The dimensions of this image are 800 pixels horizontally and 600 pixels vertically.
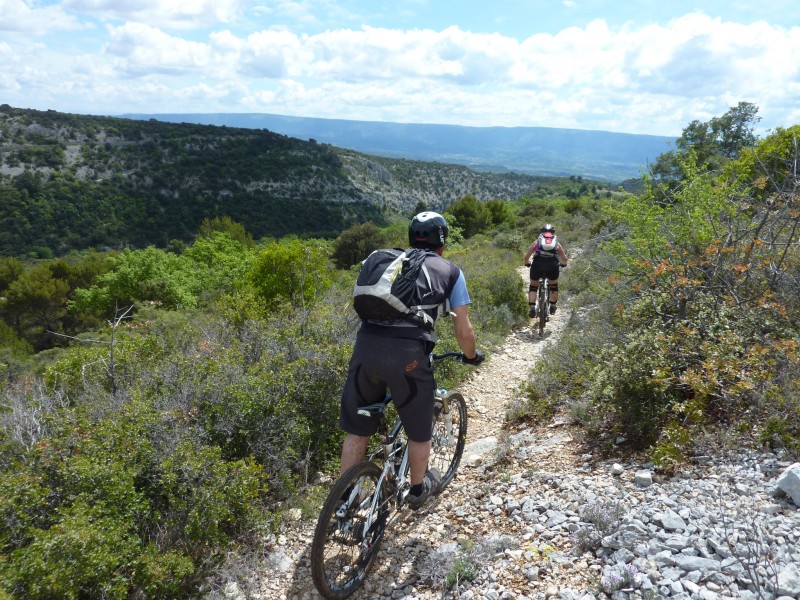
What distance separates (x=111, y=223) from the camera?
66875mm

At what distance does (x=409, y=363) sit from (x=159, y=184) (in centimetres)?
8405

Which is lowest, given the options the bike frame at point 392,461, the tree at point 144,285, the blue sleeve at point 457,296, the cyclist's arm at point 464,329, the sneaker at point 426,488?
the tree at point 144,285

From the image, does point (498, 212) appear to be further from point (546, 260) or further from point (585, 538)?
point (585, 538)

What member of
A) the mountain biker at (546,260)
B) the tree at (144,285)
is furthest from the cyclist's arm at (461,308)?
the tree at (144,285)

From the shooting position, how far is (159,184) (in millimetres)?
74875

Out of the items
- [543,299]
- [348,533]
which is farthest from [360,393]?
[543,299]

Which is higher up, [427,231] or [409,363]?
[427,231]

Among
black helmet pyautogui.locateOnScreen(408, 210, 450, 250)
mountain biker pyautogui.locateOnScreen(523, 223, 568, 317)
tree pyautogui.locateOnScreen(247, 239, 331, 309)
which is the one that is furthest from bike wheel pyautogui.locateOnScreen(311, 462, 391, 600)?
tree pyautogui.locateOnScreen(247, 239, 331, 309)

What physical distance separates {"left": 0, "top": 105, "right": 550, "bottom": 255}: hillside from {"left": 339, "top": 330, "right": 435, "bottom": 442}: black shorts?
66776mm

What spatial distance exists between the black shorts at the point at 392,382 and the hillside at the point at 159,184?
219ft

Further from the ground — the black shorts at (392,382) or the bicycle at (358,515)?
the black shorts at (392,382)

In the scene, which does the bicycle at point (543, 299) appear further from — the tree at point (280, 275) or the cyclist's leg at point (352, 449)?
the cyclist's leg at point (352, 449)

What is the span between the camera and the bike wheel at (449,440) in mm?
3975

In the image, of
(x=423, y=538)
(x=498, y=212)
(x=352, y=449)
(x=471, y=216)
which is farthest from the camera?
(x=498, y=212)
